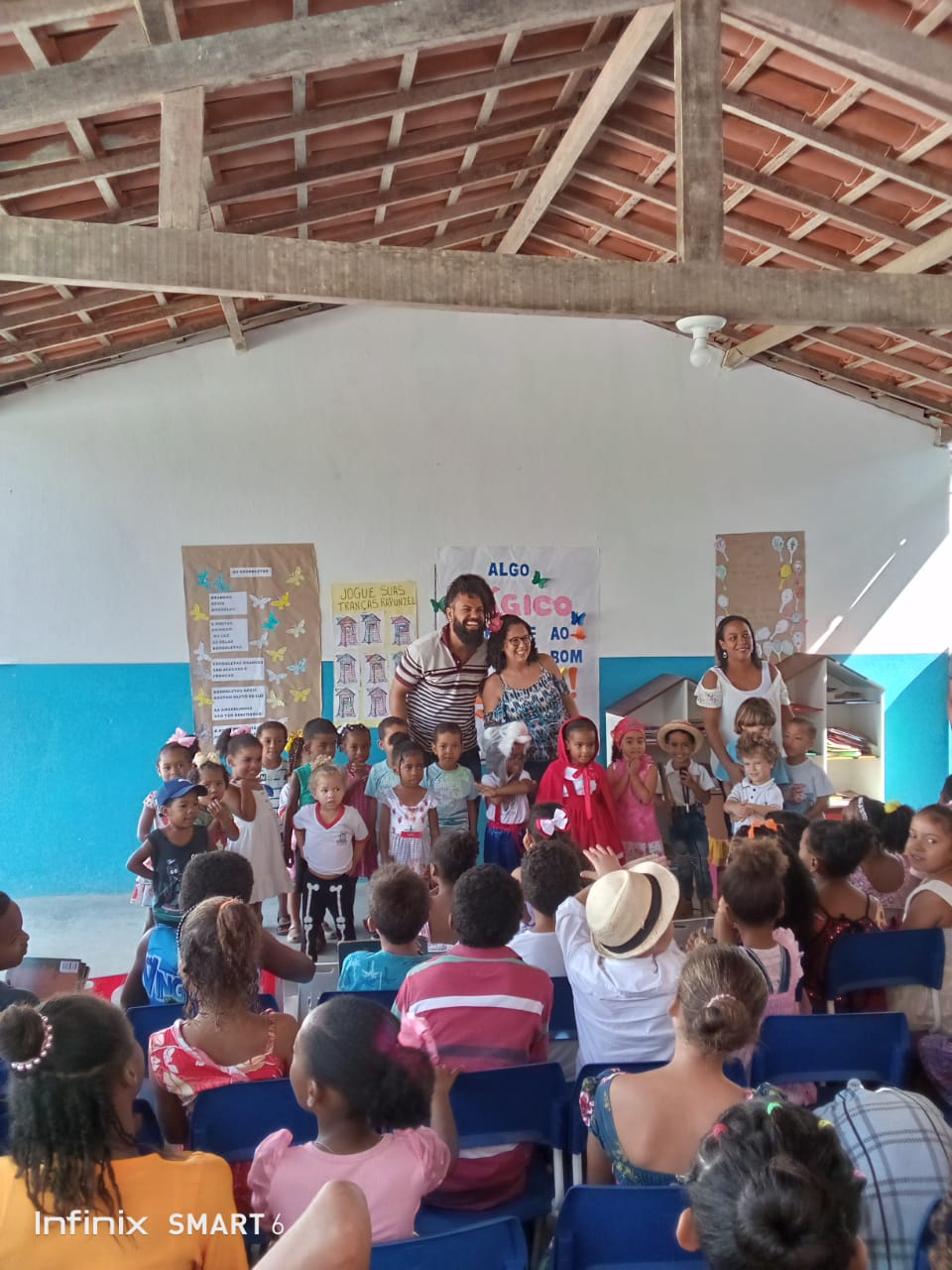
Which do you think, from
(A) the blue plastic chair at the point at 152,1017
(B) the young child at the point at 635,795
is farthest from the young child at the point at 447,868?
(B) the young child at the point at 635,795

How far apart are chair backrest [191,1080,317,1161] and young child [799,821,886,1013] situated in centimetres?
149

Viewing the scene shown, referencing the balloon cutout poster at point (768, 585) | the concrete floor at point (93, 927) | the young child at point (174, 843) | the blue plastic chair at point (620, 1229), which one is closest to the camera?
the blue plastic chair at point (620, 1229)

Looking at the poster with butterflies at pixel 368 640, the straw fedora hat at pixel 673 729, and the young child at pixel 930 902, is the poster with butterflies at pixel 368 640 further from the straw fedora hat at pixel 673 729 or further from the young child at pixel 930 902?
the young child at pixel 930 902

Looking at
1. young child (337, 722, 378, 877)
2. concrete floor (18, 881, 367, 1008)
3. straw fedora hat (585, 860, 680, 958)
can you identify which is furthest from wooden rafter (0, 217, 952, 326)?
concrete floor (18, 881, 367, 1008)

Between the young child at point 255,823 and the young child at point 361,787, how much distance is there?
479mm

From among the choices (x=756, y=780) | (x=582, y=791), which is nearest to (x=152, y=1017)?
(x=582, y=791)

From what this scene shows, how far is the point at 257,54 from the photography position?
2.81m

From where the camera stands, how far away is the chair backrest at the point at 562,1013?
2625 millimetres

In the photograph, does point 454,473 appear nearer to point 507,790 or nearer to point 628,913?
point 507,790

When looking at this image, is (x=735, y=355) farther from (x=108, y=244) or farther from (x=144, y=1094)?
(x=144, y=1094)

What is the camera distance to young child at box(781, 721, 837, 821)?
4.85 meters

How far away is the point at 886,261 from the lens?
17.7 feet

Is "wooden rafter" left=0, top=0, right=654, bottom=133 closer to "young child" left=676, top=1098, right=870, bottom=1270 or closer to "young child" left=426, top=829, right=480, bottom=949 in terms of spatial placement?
"young child" left=426, top=829, right=480, bottom=949

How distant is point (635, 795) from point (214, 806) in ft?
6.39
